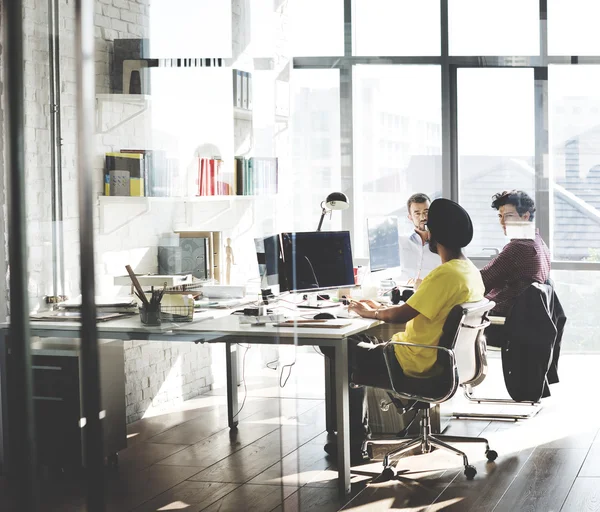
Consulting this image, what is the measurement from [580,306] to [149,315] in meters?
5.06

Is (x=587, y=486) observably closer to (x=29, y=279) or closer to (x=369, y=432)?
(x=369, y=432)

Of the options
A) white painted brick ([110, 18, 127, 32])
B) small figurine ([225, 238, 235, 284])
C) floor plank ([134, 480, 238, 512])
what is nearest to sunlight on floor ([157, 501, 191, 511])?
floor plank ([134, 480, 238, 512])

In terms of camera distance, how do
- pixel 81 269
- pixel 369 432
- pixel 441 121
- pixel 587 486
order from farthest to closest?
pixel 441 121
pixel 369 432
pixel 587 486
pixel 81 269

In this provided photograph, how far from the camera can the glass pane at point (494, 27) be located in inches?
260

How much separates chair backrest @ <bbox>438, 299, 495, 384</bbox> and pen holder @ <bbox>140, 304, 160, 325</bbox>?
1728 mm

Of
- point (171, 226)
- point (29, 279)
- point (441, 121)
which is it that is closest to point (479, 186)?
point (441, 121)

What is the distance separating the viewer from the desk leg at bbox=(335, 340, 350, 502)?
11.8 feet

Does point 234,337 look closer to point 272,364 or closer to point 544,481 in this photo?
point 272,364

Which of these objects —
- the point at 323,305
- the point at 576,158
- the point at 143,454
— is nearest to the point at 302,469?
the point at 323,305

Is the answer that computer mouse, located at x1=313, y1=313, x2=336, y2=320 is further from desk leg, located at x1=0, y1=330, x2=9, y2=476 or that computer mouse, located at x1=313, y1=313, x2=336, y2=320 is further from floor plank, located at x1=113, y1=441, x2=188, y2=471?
desk leg, located at x1=0, y1=330, x2=9, y2=476

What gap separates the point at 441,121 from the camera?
6.80m

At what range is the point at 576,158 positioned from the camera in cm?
658

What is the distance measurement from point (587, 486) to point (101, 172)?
8.58 ft

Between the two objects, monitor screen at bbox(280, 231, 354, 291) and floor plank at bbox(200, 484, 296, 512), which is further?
monitor screen at bbox(280, 231, 354, 291)
